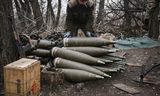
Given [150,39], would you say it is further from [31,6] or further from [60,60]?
[31,6]

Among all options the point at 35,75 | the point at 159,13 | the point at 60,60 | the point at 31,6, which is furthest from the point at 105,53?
the point at 31,6

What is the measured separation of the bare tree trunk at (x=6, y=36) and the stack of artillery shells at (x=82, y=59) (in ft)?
3.16

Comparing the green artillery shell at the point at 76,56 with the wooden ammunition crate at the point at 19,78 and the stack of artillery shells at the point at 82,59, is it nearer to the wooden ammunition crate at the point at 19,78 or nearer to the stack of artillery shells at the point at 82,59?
the stack of artillery shells at the point at 82,59

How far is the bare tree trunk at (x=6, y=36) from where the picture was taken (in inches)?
221

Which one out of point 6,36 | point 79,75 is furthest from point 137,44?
point 6,36

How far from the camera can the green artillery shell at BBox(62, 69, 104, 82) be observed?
6121mm

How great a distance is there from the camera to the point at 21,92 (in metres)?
5.00

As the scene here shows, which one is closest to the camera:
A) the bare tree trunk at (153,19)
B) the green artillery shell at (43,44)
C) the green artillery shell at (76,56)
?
the green artillery shell at (76,56)

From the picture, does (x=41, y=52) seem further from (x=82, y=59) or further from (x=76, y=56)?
(x=82, y=59)

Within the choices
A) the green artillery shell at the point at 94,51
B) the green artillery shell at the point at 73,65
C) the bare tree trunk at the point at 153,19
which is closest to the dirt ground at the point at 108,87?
the green artillery shell at the point at 73,65

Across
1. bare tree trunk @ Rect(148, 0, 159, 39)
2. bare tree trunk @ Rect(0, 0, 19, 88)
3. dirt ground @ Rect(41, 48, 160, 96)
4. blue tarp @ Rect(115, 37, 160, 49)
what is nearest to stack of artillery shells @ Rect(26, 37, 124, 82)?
dirt ground @ Rect(41, 48, 160, 96)

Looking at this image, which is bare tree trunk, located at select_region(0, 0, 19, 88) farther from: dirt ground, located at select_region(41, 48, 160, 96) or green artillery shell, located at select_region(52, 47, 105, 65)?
green artillery shell, located at select_region(52, 47, 105, 65)

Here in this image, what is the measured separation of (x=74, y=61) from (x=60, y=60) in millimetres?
277

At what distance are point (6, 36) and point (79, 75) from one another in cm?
152
